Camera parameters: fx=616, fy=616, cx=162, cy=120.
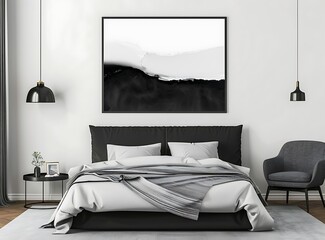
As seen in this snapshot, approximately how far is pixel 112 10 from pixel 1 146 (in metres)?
2.25

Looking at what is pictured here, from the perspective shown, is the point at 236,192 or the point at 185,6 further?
the point at 185,6

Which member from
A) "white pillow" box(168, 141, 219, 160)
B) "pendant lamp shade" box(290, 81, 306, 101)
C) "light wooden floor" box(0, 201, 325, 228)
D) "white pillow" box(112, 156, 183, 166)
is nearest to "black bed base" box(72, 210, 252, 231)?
"white pillow" box(112, 156, 183, 166)

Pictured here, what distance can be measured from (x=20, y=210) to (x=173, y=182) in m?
2.27

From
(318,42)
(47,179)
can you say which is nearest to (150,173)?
(47,179)

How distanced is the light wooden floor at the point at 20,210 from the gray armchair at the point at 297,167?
160 millimetres

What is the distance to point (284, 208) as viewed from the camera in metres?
7.28

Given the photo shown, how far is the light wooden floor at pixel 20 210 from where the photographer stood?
672 cm

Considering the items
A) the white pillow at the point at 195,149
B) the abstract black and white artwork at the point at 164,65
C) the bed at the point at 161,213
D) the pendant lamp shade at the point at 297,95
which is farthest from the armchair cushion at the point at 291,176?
the bed at the point at 161,213

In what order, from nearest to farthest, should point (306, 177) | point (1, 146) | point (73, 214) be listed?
1. point (73, 214)
2. point (306, 177)
3. point (1, 146)

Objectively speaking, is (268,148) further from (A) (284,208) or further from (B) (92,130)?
(B) (92,130)

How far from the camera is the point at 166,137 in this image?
7828 mm

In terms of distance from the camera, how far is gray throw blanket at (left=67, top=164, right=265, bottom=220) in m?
5.75

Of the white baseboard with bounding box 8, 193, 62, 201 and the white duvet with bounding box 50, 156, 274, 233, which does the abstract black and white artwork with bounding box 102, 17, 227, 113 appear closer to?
the white baseboard with bounding box 8, 193, 62, 201

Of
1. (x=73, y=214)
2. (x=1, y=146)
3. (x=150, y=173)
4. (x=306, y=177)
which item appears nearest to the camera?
(x=73, y=214)
